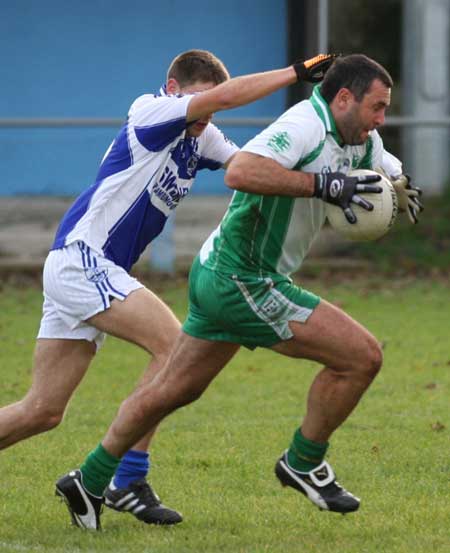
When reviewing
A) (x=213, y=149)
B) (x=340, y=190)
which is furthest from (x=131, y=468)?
(x=340, y=190)

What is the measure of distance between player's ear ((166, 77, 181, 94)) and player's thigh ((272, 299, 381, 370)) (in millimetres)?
1382

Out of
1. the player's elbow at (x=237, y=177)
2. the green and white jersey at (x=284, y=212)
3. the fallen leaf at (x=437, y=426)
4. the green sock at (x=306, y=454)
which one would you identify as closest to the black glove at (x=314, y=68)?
the green and white jersey at (x=284, y=212)

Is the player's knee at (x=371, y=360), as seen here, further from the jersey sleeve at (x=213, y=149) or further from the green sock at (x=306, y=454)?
the jersey sleeve at (x=213, y=149)

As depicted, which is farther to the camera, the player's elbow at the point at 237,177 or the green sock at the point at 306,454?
the green sock at the point at 306,454

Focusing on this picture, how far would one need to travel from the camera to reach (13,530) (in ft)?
21.1

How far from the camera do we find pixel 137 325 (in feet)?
21.1

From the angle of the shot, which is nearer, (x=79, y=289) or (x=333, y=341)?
(x=333, y=341)

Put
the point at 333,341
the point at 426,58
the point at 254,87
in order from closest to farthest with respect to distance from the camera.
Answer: the point at 333,341 < the point at 254,87 < the point at 426,58

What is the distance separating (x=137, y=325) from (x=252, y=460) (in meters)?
1.81

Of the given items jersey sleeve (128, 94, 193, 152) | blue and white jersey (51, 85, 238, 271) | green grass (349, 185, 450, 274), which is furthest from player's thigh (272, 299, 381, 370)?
green grass (349, 185, 450, 274)

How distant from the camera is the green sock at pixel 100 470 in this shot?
21.0ft

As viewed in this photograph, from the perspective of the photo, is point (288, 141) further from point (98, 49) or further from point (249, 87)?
point (98, 49)

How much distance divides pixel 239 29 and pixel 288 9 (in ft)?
2.49

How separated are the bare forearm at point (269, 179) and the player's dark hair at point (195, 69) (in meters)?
1.04
